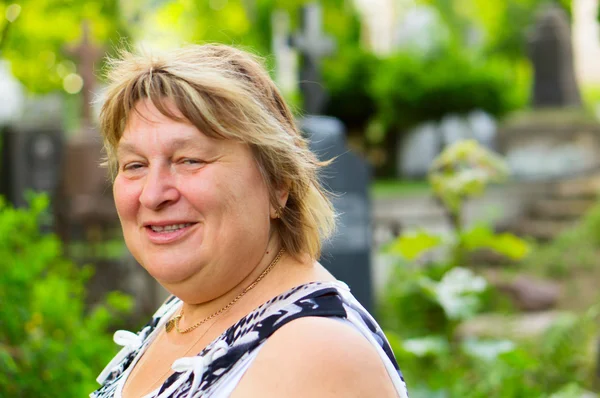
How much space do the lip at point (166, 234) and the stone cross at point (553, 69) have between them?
1637cm

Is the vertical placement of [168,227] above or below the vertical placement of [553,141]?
above

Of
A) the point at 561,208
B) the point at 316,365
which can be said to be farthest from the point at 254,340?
the point at 561,208

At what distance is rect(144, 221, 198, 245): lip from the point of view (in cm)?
162

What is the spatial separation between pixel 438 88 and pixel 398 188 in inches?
96.5

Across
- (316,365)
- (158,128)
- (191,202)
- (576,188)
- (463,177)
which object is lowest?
(576,188)

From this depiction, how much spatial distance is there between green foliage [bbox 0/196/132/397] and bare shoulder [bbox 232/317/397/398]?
1.92 meters

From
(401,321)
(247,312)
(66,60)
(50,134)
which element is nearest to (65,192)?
(50,134)

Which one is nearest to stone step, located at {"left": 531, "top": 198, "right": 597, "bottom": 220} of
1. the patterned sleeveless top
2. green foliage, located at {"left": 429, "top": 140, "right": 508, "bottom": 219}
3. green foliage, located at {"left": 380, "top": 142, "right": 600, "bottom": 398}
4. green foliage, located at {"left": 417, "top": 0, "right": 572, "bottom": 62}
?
green foliage, located at {"left": 380, "top": 142, "right": 600, "bottom": 398}

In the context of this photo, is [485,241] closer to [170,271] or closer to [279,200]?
[279,200]

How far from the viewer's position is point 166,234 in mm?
1646

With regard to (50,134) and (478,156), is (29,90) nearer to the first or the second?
(50,134)

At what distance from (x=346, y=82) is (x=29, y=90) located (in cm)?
680

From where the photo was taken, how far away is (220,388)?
1.47 meters

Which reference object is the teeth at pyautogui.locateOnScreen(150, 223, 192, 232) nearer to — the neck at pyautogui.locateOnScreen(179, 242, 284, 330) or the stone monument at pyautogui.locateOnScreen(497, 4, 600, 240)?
the neck at pyautogui.locateOnScreen(179, 242, 284, 330)
